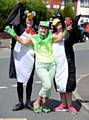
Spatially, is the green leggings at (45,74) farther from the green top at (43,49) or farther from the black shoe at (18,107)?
the black shoe at (18,107)

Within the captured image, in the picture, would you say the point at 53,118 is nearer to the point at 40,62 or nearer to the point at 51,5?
the point at 40,62

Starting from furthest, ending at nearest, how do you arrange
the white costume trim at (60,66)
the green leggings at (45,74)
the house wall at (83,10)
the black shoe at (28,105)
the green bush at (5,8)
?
1. the house wall at (83,10)
2. the green bush at (5,8)
3. the black shoe at (28,105)
4. the white costume trim at (60,66)
5. the green leggings at (45,74)

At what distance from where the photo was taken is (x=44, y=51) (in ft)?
28.9

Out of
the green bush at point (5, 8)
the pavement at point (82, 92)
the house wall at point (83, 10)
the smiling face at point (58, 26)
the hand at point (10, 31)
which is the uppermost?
the smiling face at point (58, 26)

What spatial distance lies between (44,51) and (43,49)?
0.14 ft

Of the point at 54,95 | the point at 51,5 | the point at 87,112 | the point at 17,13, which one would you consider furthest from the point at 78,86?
the point at 51,5

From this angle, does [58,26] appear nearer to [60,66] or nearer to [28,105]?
[60,66]

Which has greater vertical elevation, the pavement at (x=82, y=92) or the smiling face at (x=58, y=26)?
the smiling face at (x=58, y=26)

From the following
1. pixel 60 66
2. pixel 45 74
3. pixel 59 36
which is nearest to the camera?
pixel 45 74

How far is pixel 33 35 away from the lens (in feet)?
29.6

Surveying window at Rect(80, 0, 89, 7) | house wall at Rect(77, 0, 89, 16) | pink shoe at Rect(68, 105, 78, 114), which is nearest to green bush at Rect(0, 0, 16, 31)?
pink shoe at Rect(68, 105, 78, 114)

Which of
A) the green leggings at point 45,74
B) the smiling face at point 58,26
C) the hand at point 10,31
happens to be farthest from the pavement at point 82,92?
the hand at point 10,31

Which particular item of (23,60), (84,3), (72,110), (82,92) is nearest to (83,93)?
(82,92)

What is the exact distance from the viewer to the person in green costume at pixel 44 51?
8.77 meters
